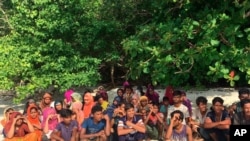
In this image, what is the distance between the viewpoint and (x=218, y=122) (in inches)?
239

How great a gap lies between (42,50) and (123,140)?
13.6 ft

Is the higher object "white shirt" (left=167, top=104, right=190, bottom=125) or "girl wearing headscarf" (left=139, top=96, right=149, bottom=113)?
"girl wearing headscarf" (left=139, top=96, right=149, bottom=113)

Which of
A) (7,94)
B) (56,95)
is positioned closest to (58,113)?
(56,95)

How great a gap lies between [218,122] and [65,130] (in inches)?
92.5

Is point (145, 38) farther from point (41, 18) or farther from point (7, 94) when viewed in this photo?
point (7, 94)

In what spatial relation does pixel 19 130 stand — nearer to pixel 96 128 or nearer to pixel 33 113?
pixel 33 113

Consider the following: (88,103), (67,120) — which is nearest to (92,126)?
(67,120)

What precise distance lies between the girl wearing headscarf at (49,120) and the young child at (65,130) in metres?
0.37

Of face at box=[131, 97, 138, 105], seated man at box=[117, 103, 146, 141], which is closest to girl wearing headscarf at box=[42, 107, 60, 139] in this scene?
seated man at box=[117, 103, 146, 141]

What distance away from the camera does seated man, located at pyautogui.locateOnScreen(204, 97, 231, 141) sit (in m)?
6.05

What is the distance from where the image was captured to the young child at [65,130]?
20.1 feet

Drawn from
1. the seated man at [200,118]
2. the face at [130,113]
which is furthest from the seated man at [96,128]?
the seated man at [200,118]

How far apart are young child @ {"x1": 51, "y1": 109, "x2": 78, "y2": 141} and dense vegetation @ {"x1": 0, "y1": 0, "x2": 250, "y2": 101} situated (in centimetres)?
219

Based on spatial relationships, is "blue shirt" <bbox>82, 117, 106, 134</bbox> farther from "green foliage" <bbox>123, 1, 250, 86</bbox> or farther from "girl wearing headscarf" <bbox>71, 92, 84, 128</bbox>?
"green foliage" <bbox>123, 1, 250, 86</bbox>
